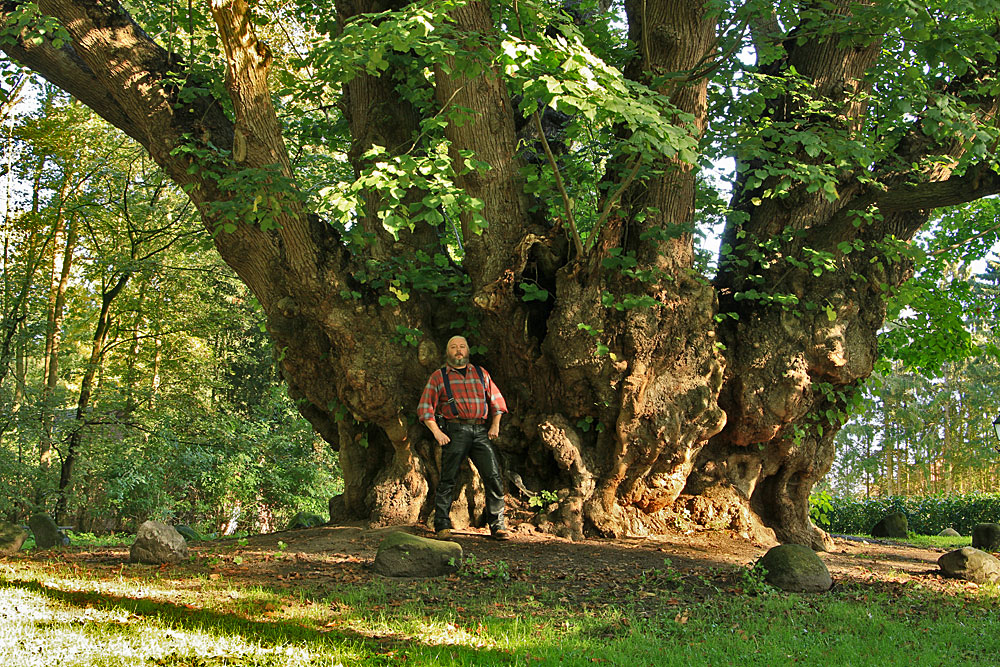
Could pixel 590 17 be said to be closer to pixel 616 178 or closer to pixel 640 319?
pixel 616 178

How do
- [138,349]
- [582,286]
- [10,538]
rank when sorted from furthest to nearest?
[138,349] → [582,286] → [10,538]

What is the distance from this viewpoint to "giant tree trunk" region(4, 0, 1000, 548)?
7664 millimetres

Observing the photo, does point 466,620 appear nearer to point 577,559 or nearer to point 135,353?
point 577,559

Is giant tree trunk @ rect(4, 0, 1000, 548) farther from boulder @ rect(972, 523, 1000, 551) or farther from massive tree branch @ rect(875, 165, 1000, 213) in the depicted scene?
boulder @ rect(972, 523, 1000, 551)

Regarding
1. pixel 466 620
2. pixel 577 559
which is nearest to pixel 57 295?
pixel 577 559

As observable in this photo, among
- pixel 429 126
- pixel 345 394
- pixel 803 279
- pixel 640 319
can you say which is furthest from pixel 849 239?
pixel 345 394

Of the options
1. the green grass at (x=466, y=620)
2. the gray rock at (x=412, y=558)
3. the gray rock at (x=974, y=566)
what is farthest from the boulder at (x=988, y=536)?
the gray rock at (x=412, y=558)

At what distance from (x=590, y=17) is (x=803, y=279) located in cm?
505

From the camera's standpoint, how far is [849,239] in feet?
27.6

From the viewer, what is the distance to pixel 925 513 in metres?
17.3

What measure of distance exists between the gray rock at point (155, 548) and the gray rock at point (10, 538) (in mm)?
1734

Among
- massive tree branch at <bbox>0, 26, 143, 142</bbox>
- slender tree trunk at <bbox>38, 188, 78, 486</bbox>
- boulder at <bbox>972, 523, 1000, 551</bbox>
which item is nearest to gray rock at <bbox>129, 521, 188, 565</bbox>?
massive tree branch at <bbox>0, 26, 143, 142</bbox>

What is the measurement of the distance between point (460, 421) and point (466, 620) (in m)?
2.89

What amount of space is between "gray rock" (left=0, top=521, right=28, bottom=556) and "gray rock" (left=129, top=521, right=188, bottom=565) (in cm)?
173
